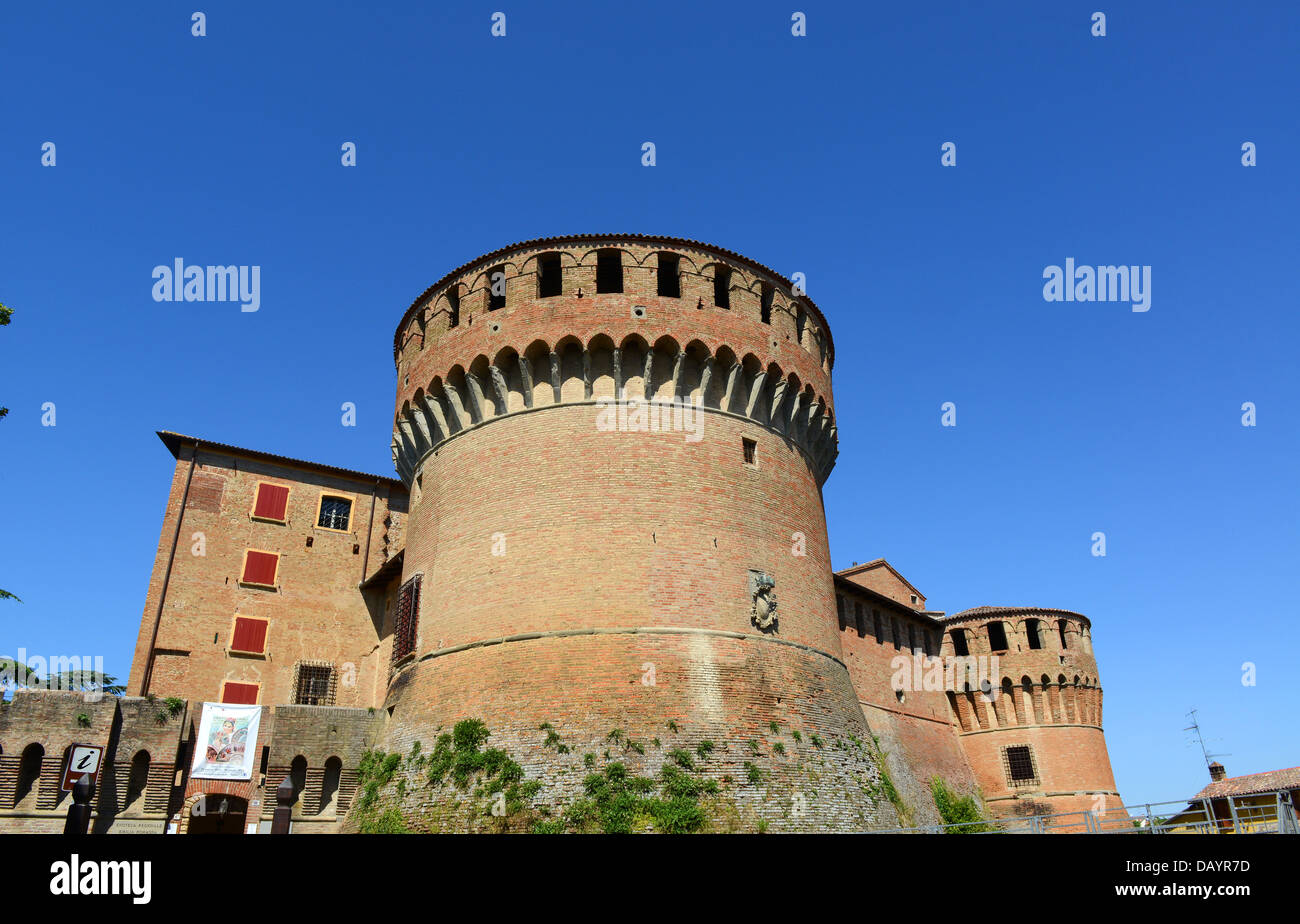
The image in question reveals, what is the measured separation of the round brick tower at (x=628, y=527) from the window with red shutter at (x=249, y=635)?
19.3ft

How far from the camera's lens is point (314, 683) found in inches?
931

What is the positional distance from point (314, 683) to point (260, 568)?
3.75 meters

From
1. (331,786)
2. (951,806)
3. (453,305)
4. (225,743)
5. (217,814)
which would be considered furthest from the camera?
(951,806)

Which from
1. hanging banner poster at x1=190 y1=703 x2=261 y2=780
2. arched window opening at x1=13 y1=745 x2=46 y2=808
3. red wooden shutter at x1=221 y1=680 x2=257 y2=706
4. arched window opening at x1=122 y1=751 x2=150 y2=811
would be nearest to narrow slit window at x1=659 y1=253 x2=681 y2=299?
hanging banner poster at x1=190 y1=703 x2=261 y2=780

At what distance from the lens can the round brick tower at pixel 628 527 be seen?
15.5 meters

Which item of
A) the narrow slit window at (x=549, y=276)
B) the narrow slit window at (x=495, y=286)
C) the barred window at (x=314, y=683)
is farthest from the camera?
the barred window at (x=314, y=683)

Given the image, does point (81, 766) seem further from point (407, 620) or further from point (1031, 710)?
point (1031, 710)

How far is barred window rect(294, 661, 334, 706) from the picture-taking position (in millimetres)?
23328

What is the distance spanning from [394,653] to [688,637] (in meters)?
7.93

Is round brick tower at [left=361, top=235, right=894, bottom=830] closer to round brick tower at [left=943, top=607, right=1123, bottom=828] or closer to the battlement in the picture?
the battlement

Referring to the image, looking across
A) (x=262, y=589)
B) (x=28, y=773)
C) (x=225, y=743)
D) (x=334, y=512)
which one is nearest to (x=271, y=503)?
(x=334, y=512)

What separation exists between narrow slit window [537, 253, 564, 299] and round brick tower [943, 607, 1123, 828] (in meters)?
23.7

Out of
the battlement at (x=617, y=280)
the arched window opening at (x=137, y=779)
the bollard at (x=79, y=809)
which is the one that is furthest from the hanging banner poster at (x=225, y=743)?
the battlement at (x=617, y=280)

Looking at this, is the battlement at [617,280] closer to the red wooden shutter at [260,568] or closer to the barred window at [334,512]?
the barred window at [334,512]
